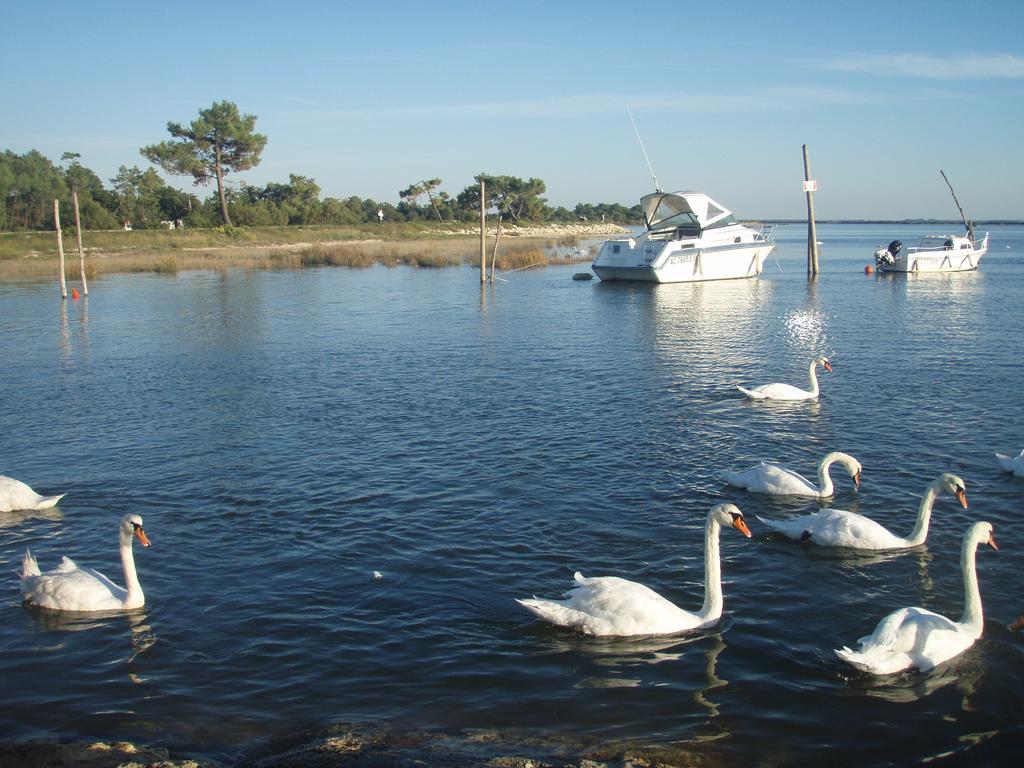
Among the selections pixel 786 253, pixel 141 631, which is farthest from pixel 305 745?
pixel 786 253

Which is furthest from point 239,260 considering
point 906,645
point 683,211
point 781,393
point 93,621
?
point 906,645

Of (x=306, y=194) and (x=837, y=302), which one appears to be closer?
(x=837, y=302)

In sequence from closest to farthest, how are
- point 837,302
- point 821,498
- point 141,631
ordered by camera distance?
point 141,631
point 821,498
point 837,302

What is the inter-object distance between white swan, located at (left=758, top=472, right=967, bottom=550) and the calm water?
23 cm

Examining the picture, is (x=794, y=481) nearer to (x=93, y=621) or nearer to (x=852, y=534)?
(x=852, y=534)

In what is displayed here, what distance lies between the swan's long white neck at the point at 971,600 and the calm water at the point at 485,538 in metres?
0.23

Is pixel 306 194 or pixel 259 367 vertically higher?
pixel 306 194

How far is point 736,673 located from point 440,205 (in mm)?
128250

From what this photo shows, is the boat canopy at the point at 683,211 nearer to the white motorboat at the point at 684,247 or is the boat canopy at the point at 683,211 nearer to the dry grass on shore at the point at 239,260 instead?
the white motorboat at the point at 684,247

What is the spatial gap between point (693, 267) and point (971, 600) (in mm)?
40230

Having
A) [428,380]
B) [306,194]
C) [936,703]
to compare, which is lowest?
[936,703]

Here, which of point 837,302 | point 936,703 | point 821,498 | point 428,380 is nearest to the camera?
point 936,703

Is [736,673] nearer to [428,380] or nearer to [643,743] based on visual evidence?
[643,743]

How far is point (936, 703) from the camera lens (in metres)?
7.07
